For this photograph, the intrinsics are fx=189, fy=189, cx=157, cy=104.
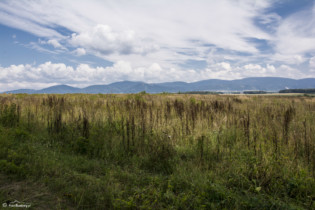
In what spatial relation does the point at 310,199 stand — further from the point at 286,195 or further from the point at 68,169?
the point at 68,169

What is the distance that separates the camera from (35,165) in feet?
13.1

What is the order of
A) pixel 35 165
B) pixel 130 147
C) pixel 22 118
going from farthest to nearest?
pixel 22 118 < pixel 130 147 < pixel 35 165

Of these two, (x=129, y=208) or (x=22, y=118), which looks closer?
(x=129, y=208)

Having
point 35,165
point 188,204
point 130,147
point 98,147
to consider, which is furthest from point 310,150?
point 35,165

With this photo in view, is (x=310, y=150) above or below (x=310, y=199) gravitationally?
above

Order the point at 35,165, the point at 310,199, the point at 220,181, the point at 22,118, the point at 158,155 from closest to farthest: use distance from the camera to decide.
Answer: the point at 310,199 < the point at 220,181 < the point at 35,165 < the point at 158,155 < the point at 22,118

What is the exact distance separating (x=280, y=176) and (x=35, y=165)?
5045 millimetres

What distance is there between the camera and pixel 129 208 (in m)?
2.90

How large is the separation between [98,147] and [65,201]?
2466 mm

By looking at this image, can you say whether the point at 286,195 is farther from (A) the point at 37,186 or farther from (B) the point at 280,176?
(A) the point at 37,186

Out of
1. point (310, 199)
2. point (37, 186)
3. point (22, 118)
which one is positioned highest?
point (22, 118)

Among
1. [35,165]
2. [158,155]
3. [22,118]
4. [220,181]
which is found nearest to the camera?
[220,181]

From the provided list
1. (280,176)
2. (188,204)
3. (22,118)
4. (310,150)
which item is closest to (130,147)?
(188,204)

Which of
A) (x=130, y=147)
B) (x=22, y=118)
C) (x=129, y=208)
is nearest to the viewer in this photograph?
(x=129, y=208)
